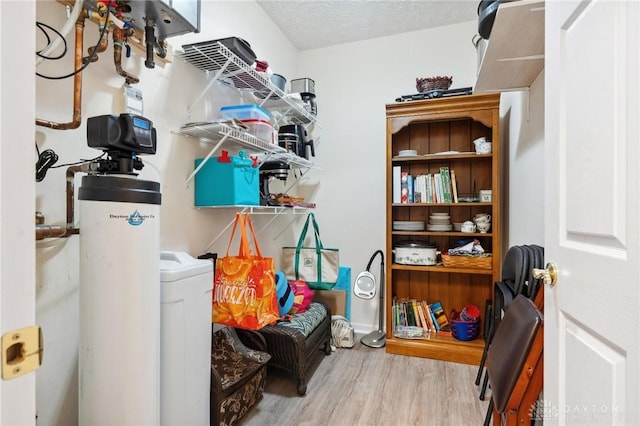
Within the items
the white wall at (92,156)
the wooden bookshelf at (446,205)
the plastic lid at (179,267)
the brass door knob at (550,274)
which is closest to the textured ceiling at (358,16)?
the white wall at (92,156)

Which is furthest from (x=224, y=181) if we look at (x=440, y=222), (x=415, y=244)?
(x=440, y=222)

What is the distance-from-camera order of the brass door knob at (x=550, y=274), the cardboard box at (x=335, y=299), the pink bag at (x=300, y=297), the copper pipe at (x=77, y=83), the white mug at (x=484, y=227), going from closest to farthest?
the brass door knob at (x=550, y=274) → the copper pipe at (x=77, y=83) → the pink bag at (x=300, y=297) → the white mug at (x=484, y=227) → the cardboard box at (x=335, y=299)

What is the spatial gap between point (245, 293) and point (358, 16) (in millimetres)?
2372

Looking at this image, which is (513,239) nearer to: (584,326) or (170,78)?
(584,326)

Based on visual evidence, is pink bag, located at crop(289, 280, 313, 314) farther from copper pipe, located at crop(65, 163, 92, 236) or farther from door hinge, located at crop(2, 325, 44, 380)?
door hinge, located at crop(2, 325, 44, 380)

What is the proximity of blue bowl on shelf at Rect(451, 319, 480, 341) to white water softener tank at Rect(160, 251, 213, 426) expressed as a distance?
6.33ft

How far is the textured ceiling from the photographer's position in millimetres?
2465

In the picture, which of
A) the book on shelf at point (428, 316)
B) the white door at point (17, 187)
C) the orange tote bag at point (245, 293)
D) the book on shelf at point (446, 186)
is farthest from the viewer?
the book on shelf at point (428, 316)

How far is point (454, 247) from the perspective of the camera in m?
2.68

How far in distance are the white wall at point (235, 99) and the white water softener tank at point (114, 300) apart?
26 centimetres

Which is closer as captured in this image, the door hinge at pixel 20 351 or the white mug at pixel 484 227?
the door hinge at pixel 20 351

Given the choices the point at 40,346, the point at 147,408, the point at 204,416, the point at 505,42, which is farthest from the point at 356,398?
the point at 505,42

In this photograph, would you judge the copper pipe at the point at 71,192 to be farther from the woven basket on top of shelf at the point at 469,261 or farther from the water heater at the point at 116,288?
the woven basket on top of shelf at the point at 469,261

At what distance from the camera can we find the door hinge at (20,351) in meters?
0.40
